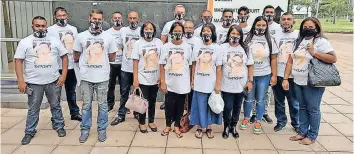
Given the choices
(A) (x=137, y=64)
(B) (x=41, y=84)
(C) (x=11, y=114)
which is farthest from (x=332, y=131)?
(C) (x=11, y=114)

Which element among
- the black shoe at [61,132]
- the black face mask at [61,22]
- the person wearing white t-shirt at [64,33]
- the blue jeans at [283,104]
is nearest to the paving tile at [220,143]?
the blue jeans at [283,104]

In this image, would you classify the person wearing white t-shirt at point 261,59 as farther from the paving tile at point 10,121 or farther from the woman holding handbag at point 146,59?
the paving tile at point 10,121

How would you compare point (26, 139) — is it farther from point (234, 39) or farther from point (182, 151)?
point (234, 39)

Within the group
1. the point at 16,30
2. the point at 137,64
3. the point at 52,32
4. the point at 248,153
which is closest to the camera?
the point at 248,153

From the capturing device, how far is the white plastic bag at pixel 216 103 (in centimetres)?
450

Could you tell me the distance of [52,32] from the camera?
499 centimetres

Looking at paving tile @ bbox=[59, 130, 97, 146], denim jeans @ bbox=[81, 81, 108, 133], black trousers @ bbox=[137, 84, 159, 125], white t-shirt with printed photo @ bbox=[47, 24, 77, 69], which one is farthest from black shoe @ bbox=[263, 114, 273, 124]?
white t-shirt with printed photo @ bbox=[47, 24, 77, 69]

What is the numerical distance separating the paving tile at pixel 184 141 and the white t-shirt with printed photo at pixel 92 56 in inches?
50.4

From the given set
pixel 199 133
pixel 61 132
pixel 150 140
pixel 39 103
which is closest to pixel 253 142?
pixel 199 133

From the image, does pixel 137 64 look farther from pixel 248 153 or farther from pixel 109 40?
pixel 248 153

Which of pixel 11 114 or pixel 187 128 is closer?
pixel 187 128

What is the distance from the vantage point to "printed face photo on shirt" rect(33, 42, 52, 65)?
4324 mm

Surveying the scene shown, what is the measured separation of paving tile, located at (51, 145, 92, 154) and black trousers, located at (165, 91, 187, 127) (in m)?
1.20

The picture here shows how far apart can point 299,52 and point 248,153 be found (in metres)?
1.50
